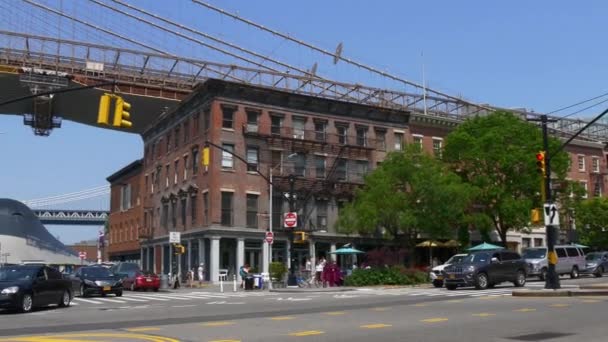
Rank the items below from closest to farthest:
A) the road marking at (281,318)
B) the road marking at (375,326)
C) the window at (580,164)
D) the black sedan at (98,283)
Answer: the road marking at (375,326)
the road marking at (281,318)
the black sedan at (98,283)
the window at (580,164)

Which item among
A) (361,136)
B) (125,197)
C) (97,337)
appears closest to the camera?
(97,337)

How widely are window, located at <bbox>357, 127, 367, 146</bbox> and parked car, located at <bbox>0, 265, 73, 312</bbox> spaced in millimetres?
36761

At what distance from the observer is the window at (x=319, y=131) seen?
5775 cm

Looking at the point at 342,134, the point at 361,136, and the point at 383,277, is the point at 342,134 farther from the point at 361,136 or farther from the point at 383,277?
the point at 383,277

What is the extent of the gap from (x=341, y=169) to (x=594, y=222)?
23896 mm

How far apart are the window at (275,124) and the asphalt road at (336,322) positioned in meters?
33.2

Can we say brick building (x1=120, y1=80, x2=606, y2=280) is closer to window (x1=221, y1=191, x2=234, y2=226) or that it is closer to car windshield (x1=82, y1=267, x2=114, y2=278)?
window (x1=221, y1=191, x2=234, y2=226)

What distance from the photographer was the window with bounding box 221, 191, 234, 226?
5281cm

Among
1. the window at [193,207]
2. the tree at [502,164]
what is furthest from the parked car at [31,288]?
the tree at [502,164]

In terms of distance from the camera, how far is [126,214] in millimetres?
78188

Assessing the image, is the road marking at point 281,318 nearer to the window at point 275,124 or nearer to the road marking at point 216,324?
the road marking at point 216,324

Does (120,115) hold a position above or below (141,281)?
above

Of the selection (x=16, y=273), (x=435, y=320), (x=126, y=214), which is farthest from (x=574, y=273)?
(x=126, y=214)

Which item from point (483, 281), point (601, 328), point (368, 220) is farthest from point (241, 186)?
point (601, 328)
